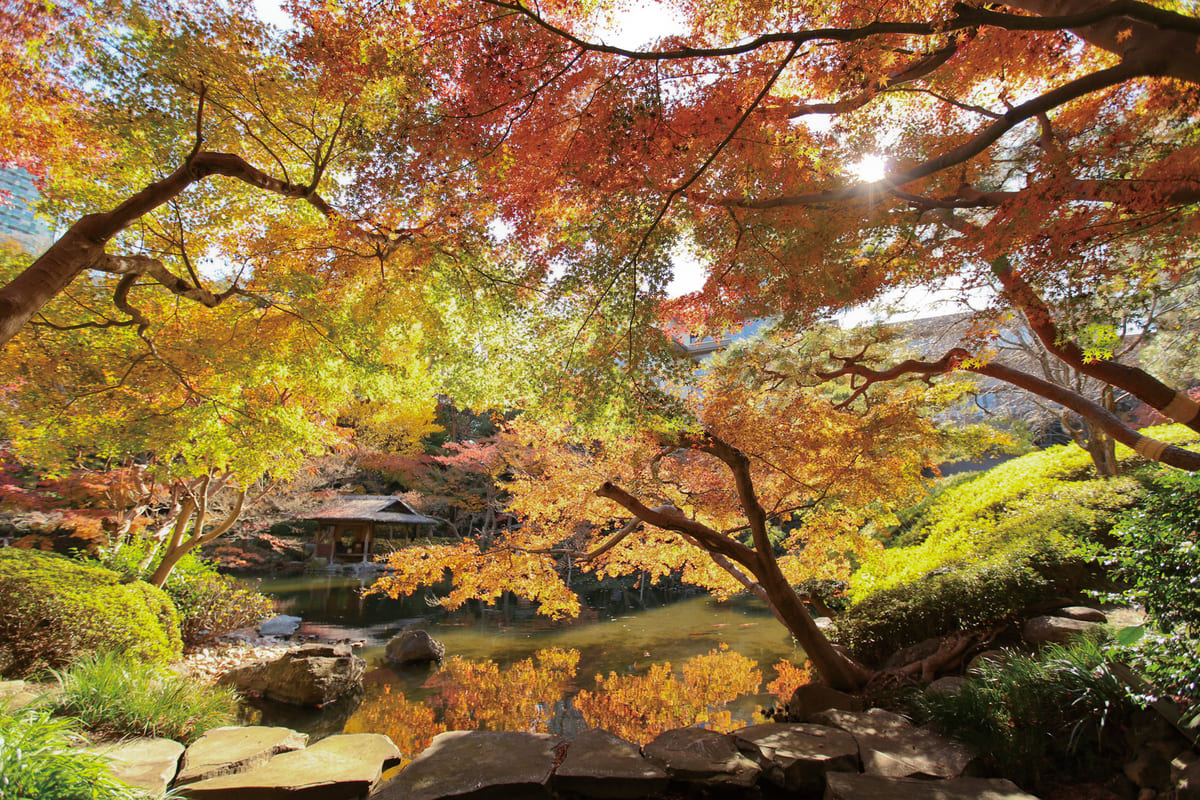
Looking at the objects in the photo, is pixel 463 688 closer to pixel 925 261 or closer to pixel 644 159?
pixel 644 159

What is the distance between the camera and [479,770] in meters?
3.50

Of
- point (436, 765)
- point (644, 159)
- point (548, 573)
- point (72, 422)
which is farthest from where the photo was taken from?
point (548, 573)

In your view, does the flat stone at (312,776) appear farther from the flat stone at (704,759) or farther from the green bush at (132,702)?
the flat stone at (704,759)

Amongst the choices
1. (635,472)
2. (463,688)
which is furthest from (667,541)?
(463,688)

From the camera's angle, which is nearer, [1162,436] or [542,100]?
[542,100]

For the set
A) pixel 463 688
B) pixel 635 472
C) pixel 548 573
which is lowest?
pixel 463 688

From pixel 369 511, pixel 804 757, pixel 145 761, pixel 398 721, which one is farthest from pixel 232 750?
pixel 369 511

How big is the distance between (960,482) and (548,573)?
12.1m

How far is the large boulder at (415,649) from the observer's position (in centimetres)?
838

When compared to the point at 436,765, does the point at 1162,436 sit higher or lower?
higher

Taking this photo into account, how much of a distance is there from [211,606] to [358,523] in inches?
390

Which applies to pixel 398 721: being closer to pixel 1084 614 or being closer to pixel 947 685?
pixel 947 685

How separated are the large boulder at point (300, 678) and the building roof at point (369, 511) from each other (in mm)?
9928

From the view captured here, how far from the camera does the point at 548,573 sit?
22.6ft
